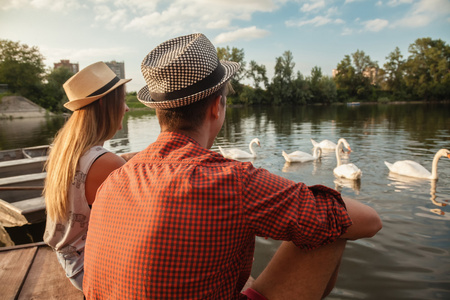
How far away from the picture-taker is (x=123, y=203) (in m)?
1.36

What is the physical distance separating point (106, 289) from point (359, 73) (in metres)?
96.3

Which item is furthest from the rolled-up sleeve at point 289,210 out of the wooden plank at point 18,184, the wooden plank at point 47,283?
the wooden plank at point 18,184

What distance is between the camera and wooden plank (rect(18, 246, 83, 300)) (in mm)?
2547

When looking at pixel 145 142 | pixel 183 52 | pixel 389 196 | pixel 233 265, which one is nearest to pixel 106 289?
pixel 233 265

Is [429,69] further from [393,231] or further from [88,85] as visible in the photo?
[88,85]

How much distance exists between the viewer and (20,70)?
6238 cm

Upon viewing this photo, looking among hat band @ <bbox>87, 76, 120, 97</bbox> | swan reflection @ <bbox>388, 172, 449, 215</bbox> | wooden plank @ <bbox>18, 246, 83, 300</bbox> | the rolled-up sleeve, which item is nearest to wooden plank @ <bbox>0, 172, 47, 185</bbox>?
wooden plank @ <bbox>18, 246, 83, 300</bbox>

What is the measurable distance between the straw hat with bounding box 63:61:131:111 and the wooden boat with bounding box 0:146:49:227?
269cm

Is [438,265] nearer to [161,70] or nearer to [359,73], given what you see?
[161,70]

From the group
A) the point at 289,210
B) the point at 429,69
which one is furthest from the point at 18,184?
the point at 429,69

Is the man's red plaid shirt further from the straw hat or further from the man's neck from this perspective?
the straw hat

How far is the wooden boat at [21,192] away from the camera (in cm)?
514

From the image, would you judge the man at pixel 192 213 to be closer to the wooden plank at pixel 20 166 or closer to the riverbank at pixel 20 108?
the wooden plank at pixel 20 166

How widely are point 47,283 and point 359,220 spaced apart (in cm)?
258
